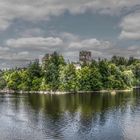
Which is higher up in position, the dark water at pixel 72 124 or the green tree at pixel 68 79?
the green tree at pixel 68 79

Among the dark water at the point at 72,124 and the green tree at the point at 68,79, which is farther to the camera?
the green tree at the point at 68,79

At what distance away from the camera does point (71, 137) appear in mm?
65125

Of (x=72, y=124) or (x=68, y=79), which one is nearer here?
(x=72, y=124)

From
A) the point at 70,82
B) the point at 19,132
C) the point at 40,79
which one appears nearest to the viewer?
the point at 19,132

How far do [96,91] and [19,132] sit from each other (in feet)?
392

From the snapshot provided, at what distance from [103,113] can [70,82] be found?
90322mm

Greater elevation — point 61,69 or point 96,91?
point 61,69

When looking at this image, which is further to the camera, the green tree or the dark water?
the green tree

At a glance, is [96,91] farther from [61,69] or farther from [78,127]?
[78,127]

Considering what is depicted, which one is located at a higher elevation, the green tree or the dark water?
the green tree

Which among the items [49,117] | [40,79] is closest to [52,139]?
[49,117]

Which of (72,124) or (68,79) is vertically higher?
(68,79)

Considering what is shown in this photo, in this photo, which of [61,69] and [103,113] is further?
[61,69]

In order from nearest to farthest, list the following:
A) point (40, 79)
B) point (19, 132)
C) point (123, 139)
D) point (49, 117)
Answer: point (123, 139) < point (19, 132) < point (49, 117) < point (40, 79)
